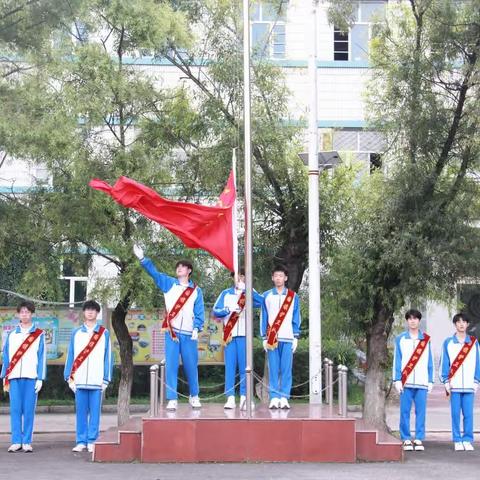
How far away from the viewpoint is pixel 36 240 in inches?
573

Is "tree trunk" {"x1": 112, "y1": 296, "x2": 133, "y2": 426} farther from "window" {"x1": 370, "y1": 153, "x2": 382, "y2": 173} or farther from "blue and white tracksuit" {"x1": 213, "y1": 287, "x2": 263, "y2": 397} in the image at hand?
"window" {"x1": 370, "y1": 153, "x2": 382, "y2": 173}

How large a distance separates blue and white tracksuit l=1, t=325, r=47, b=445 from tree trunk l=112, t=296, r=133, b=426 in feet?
12.0

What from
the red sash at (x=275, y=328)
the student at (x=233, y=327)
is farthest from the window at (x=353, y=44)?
the red sash at (x=275, y=328)

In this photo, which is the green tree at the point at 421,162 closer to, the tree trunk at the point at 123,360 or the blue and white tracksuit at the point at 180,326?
the blue and white tracksuit at the point at 180,326

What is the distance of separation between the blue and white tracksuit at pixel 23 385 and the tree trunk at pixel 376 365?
577cm

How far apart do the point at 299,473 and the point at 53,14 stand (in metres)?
7.25

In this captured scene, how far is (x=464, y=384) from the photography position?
1200 centimetres

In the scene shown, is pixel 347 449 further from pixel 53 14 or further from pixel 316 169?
pixel 53 14

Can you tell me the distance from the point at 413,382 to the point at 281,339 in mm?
1807

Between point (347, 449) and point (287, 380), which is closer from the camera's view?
point (347, 449)

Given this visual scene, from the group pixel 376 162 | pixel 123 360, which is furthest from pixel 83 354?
pixel 376 162

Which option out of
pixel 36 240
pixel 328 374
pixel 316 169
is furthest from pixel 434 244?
pixel 36 240

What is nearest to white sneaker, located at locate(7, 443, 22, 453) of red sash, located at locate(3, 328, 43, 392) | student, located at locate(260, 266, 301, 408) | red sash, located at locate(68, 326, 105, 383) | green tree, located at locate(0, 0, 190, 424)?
red sash, located at locate(3, 328, 43, 392)

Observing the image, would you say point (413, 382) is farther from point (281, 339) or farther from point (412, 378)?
point (281, 339)
